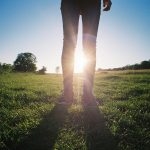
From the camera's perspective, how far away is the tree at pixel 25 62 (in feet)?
415

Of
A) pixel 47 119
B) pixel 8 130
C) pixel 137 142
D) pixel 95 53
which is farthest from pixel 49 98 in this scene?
pixel 137 142

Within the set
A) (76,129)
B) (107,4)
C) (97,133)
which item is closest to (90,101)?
(76,129)

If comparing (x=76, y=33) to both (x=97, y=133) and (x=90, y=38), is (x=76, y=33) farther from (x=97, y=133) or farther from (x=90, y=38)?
(x=97, y=133)

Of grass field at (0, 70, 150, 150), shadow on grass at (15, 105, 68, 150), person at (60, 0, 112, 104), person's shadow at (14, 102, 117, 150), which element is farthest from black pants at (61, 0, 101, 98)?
shadow on grass at (15, 105, 68, 150)

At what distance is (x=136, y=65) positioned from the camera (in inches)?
3076

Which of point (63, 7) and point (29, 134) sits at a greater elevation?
point (63, 7)

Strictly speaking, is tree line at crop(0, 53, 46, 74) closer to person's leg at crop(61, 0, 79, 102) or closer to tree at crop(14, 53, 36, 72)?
tree at crop(14, 53, 36, 72)

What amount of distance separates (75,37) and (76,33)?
9 cm

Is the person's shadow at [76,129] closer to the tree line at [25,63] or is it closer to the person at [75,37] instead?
Answer: the person at [75,37]

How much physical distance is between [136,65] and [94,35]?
7474cm

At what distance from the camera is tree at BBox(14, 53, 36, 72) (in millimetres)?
126356

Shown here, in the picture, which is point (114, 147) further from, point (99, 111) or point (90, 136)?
point (99, 111)

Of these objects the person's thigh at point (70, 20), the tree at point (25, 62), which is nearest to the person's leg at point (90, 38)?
the person's thigh at point (70, 20)

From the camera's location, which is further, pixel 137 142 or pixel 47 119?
pixel 47 119
